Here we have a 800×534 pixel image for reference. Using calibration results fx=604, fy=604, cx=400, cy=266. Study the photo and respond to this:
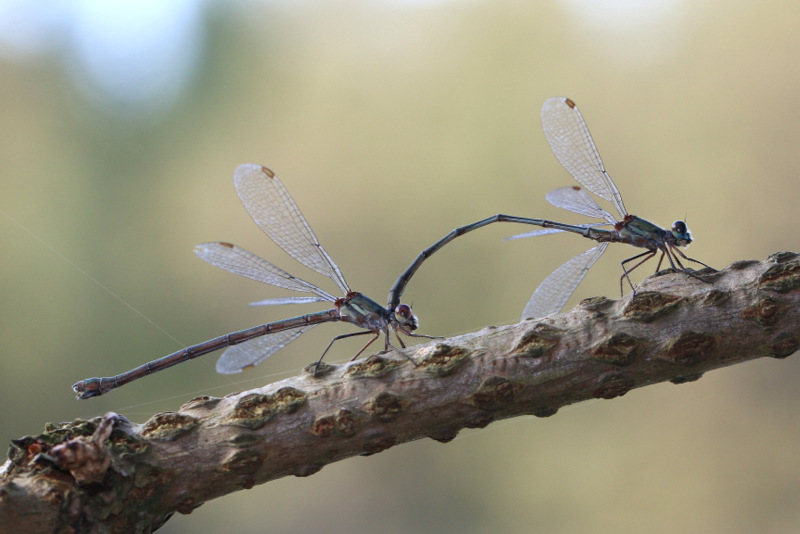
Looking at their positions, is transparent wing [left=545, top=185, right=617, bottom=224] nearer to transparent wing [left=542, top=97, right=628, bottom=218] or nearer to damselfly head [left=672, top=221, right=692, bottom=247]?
transparent wing [left=542, top=97, right=628, bottom=218]

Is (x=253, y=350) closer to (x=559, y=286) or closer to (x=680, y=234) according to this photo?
(x=559, y=286)

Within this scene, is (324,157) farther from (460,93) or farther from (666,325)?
(666,325)

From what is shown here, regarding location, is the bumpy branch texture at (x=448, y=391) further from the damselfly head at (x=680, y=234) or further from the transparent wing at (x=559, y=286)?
the transparent wing at (x=559, y=286)

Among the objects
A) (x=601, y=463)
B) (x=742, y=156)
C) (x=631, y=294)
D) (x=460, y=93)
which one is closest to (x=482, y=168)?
(x=460, y=93)

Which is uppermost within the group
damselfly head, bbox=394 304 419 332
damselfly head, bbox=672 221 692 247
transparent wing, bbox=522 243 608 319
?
transparent wing, bbox=522 243 608 319

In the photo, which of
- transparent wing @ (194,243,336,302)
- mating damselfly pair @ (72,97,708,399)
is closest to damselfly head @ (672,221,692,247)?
mating damselfly pair @ (72,97,708,399)
